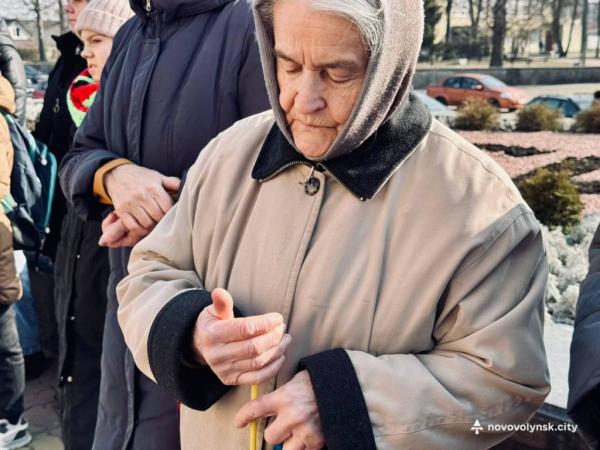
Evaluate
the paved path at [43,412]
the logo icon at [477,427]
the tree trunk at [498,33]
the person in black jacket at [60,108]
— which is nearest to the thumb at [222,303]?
the logo icon at [477,427]

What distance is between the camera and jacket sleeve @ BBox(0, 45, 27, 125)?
5.27 m

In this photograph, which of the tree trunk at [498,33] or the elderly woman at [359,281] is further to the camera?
the tree trunk at [498,33]

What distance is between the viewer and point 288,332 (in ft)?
4.89

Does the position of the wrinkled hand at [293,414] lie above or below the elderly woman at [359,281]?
below

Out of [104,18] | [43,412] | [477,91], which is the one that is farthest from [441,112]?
[104,18]

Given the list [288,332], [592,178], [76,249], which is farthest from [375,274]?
[592,178]

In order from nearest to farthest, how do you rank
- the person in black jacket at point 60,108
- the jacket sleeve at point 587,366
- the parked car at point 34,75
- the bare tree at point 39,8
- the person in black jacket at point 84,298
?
the jacket sleeve at point 587,366
the person in black jacket at point 84,298
the person in black jacket at point 60,108
the bare tree at point 39,8
the parked car at point 34,75

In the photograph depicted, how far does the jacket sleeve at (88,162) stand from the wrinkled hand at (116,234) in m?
0.19

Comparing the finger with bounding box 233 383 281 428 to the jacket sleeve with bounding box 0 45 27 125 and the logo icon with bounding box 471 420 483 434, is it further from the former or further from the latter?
the jacket sleeve with bounding box 0 45 27 125

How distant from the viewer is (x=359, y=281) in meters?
1.44

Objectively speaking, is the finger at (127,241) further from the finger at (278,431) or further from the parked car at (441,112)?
the parked car at (441,112)

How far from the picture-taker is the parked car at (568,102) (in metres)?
7.49

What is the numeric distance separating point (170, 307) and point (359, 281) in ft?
1.34

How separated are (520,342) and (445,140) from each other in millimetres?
442
